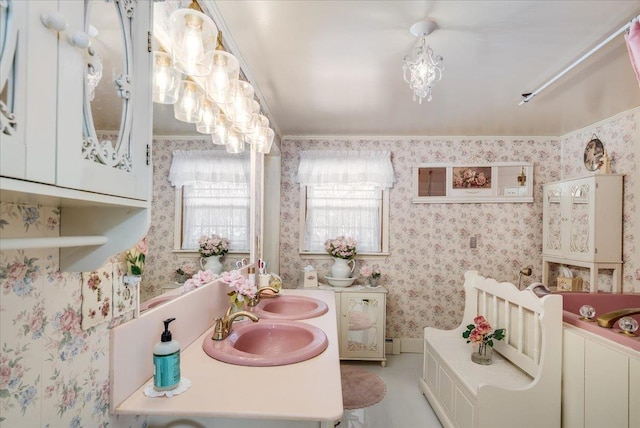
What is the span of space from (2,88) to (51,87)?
0.26 ft

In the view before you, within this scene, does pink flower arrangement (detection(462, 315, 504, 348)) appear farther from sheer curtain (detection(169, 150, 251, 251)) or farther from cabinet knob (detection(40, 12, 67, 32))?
cabinet knob (detection(40, 12, 67, 32))

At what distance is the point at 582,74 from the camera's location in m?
2.10

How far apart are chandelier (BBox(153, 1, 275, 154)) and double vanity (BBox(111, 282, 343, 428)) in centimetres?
77

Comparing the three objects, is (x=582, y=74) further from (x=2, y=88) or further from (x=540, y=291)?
(x=2, y=88)

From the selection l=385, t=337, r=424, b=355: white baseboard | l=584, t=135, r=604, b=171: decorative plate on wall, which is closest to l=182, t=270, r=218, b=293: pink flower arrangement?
l=385, t=337, r=424, b=355: white baseboard

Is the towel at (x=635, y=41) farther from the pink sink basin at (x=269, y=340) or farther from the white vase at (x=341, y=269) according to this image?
the white vase at (x=341, y=269)

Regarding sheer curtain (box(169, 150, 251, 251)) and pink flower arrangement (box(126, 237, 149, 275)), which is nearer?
pink flower arrangement (box(126, 237, 149, 275))

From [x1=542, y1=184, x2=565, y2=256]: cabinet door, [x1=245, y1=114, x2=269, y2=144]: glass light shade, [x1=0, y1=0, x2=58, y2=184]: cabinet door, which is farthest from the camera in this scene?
[x1=542, y1=184, x2=565, y2=256]: cabinet door

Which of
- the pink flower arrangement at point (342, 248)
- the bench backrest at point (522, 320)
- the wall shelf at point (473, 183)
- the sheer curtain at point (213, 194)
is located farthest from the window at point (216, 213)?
the wall shelf at point (473, 183)

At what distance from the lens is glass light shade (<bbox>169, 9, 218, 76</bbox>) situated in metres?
1.05

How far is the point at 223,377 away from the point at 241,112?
3.95 feet

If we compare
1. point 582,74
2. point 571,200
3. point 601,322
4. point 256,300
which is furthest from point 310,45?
point 571,200

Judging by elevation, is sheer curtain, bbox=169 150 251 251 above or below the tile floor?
above

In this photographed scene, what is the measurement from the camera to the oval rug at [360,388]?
2543 mm
